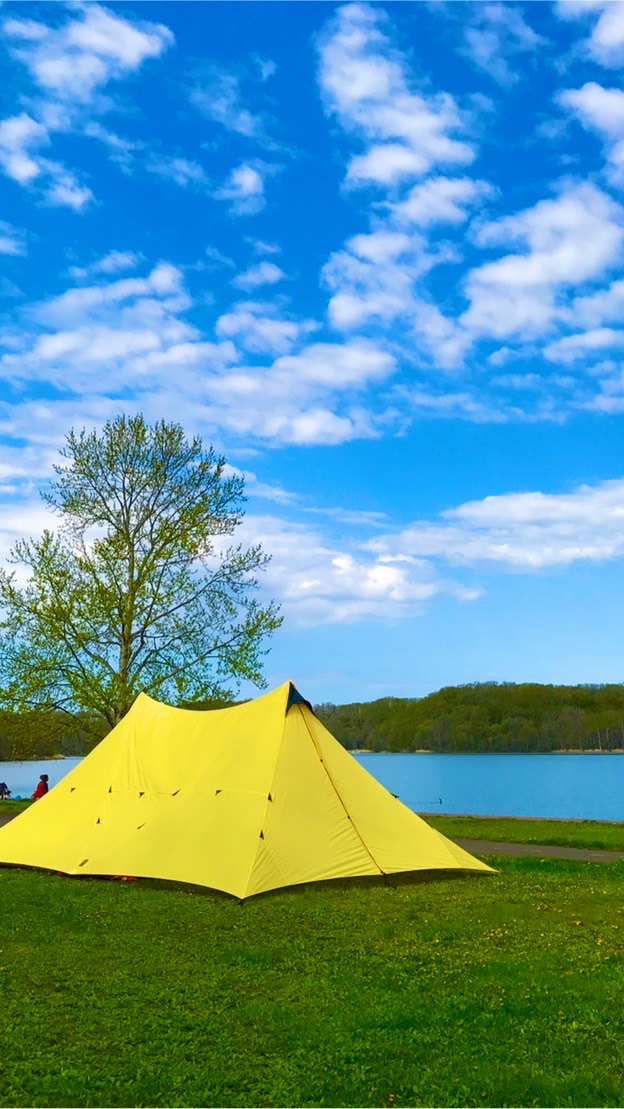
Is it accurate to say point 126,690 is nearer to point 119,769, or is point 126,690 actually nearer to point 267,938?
point 119,769

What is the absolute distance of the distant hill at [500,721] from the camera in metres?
146

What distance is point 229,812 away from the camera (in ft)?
42.2

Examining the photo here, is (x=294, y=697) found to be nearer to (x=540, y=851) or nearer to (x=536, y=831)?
(x=540, y=851)

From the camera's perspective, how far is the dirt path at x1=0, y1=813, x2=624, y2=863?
1697cm

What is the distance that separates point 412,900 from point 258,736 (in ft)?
12.1

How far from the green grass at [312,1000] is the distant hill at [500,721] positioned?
135 m

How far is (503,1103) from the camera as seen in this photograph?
203 inches

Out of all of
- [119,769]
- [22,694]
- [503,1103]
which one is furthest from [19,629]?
[503,1103]

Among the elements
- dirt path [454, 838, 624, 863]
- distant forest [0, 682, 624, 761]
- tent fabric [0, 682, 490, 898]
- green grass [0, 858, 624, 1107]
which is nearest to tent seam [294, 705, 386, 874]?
tent fabric [0, 682, 490, 898]

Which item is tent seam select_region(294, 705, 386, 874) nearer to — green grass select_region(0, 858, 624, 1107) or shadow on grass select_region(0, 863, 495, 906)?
shadow on grass select_region(0, 863, 495, 906)

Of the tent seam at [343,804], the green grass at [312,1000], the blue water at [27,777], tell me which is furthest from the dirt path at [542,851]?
the blue water at [27,777]

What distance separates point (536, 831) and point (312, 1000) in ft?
54.6

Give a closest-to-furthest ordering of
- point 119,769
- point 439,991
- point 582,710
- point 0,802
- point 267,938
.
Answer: point 439,991 → point 267,938 → point 119,769 → point 0,802 → point 582,710

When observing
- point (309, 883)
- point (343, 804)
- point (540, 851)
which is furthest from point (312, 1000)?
point (540, 851)
